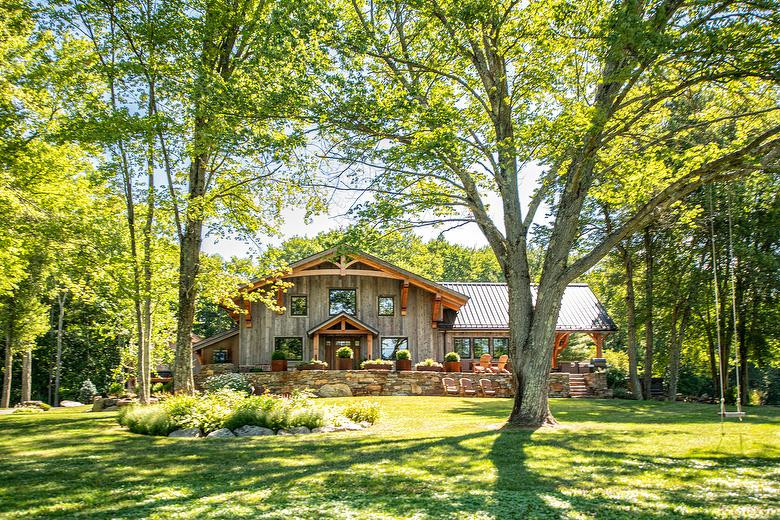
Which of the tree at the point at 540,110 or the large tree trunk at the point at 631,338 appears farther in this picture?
the large tree trunk at the point at 631,338

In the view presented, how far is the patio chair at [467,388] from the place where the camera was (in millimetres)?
22875

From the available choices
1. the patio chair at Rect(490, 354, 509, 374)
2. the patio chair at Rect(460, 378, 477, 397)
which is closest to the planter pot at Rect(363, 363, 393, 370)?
the patio chair at Rect(460, 378, 477, 397)

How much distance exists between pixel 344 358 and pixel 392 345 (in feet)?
12.7

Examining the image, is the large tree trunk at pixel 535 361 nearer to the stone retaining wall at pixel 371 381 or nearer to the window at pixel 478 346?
the stone retaining wall at pixel 371 381

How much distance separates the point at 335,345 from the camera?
27.8 m

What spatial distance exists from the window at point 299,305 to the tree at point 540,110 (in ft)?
50.1

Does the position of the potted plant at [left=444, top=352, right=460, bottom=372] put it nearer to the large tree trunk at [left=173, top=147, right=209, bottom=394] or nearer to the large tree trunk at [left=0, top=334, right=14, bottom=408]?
the large tree trunk at [left=173, top=147, right=209, bottom=394]

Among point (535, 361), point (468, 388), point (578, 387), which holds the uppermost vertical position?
point (535, 361)

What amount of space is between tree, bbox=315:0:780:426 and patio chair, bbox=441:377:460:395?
11.3 metres

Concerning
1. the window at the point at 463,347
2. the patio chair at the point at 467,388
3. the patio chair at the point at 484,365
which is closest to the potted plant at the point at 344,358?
the patio chair at the point at 467,388

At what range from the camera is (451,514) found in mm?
5457

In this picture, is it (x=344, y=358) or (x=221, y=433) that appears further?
(x=344, y=358)

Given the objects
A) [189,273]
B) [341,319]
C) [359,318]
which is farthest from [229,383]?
[359,318]

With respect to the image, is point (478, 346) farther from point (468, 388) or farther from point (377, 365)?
point (377, 365)
